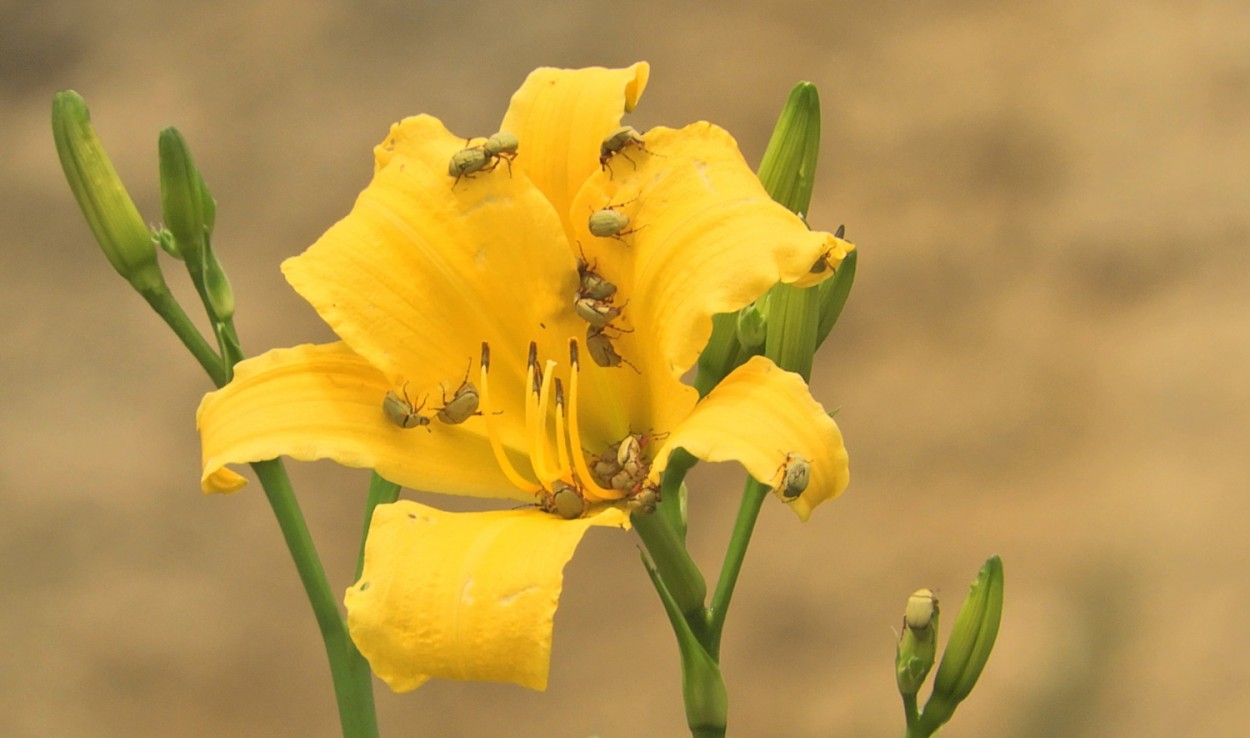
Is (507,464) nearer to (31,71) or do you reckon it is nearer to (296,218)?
(296,218)

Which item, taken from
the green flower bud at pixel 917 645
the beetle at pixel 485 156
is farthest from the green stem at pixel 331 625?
the green flower bud at pixel 917 645

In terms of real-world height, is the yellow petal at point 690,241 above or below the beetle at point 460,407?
above

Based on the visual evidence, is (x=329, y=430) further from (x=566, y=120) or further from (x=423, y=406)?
(x=566, y=120)

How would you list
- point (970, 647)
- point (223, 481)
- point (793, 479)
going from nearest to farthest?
point (793, 479)
point (223, 481)
point (970, 647)

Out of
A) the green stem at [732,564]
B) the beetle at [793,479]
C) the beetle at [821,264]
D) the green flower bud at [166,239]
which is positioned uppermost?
the green flower bud at [166,239]

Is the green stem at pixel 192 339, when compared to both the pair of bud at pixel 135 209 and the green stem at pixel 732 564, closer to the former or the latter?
the pair of bud at pixel 135 209

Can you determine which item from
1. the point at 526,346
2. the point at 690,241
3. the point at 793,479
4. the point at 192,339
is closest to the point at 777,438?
the point at 793,479
